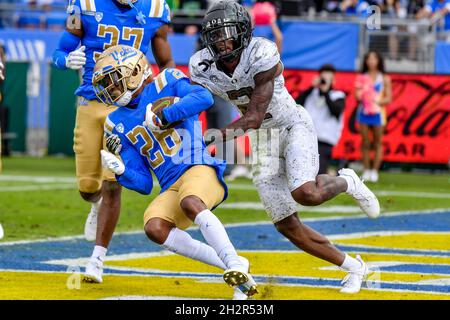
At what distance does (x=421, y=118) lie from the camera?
55.3 ft

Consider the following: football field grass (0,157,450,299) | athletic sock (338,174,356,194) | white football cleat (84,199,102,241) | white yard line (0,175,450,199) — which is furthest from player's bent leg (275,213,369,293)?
white yard line (0,175,450,199)

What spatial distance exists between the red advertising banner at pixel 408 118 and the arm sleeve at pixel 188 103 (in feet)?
32.8

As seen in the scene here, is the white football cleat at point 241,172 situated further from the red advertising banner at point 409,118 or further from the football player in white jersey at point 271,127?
the football player in white jersey at point 271,127

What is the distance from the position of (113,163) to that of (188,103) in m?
0.55

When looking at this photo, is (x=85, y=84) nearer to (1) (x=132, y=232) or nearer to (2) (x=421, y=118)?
(1) (x=132, y=232)

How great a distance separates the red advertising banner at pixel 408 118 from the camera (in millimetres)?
16750

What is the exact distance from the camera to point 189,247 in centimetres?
671

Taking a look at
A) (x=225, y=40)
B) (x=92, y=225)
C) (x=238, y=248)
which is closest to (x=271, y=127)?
(x=225, y=40)

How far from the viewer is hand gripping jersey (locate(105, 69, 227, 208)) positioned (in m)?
6.88

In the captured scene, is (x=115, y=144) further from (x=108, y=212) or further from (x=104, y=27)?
(x=104, y=27)

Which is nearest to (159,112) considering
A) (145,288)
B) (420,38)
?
(145,288)

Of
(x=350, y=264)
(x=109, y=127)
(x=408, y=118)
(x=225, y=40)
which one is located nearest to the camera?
(x=225, y=40)
